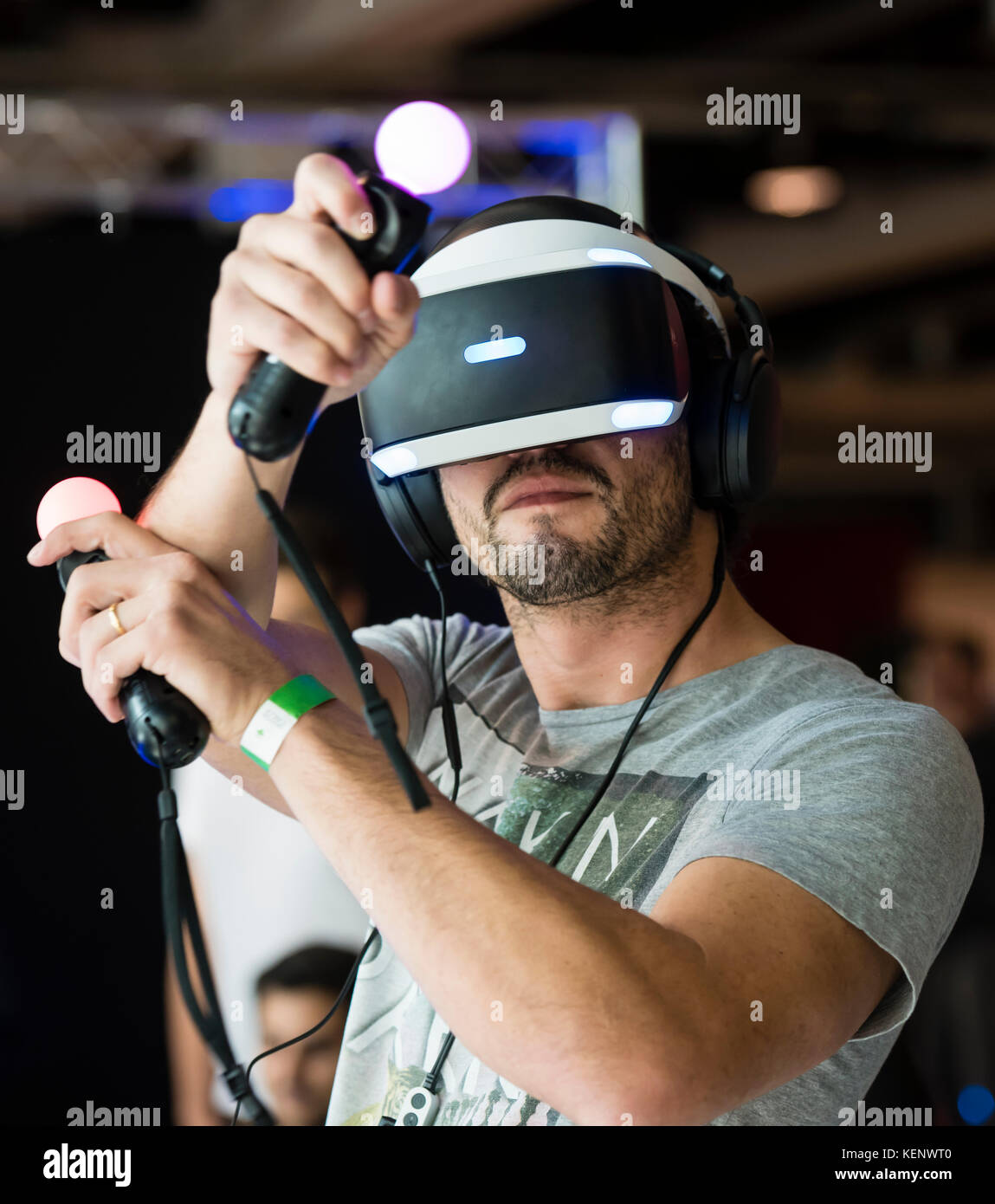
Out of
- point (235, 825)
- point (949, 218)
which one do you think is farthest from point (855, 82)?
point (235, 825)

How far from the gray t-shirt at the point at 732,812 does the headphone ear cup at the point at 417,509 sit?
176 millimetres

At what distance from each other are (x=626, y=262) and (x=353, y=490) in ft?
7.62

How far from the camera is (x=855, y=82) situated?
3.67 m

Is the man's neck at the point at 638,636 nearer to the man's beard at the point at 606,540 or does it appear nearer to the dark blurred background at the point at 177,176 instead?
the man's beard at the point at 606,540

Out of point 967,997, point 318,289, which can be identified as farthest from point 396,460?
point 967,997

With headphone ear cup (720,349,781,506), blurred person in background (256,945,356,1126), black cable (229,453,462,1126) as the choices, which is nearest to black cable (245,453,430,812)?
black cable (229,453,462,1126)

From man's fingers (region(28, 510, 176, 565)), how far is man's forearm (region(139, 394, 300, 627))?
30 millimetres

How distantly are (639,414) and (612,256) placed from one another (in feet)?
0.49

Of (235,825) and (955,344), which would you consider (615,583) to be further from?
(955,344)

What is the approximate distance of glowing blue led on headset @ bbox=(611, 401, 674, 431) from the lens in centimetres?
101

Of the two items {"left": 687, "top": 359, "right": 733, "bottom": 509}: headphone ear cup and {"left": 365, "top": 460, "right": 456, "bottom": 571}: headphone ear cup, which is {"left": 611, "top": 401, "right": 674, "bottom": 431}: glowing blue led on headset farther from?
{"left": 365, "top": 460, "right": 456, "bottom": 571}: headphone ear cup

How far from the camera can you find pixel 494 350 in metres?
1.01

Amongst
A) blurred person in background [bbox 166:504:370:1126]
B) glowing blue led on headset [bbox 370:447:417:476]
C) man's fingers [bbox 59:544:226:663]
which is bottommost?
blurred person in background [bbox 166:504:370:1126]
